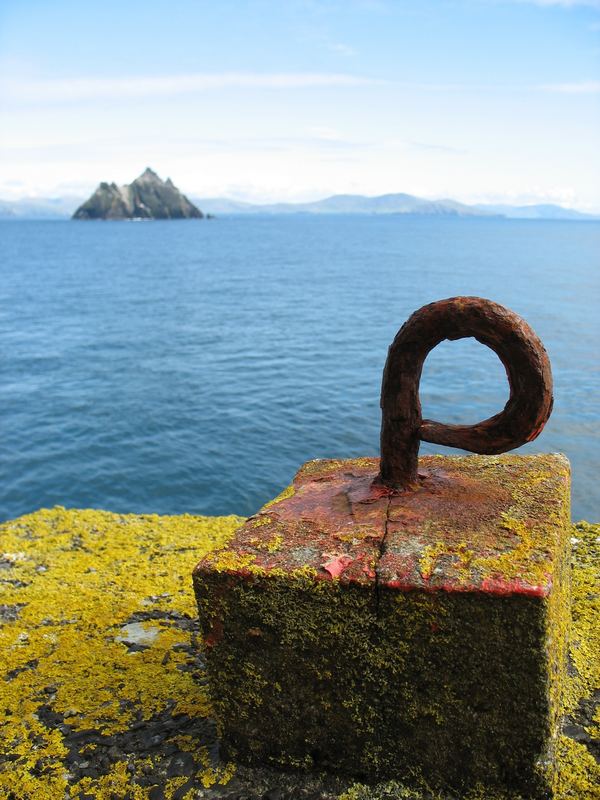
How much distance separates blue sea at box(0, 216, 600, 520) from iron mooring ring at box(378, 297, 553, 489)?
12582mm

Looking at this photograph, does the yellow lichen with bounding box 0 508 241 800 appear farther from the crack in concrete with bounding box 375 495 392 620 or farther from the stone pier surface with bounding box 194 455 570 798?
the crack in concrete with bounding box 375 495 392 620

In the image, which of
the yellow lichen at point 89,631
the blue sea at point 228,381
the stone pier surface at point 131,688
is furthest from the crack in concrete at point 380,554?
the blue sea at point 228,381

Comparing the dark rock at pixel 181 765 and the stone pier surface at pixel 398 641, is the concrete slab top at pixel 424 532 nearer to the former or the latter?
the stone pier surface at pixel 398 641

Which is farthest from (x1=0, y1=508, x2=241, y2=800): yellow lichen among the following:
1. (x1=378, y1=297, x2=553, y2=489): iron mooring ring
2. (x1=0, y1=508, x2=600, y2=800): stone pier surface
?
(x1=378, y1=297, x2=553, y2=489): iron mooring ring

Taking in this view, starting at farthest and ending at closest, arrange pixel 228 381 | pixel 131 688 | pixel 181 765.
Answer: pixel 228 381
pixel 131 688
pixel 181 765

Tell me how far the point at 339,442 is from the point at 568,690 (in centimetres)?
1582

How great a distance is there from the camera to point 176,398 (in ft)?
87.7

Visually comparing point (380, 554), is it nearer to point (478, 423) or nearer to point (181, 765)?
point (478, 423)

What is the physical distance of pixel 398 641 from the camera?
162 inches

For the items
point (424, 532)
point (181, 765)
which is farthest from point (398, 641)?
point (181, 765)

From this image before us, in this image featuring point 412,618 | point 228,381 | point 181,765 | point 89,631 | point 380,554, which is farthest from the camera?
point 228,381

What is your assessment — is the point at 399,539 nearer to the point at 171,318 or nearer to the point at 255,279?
the point at 171,318

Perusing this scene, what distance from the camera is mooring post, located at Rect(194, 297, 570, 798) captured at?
3977 mm

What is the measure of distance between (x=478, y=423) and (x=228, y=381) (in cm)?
2445
